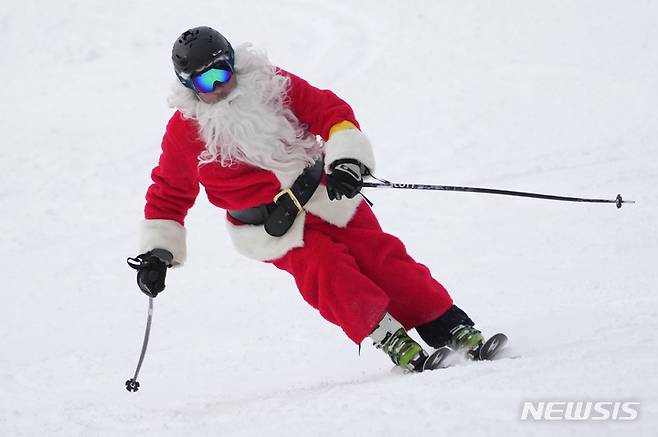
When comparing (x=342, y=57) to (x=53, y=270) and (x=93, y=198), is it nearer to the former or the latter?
(x=93, y=198)

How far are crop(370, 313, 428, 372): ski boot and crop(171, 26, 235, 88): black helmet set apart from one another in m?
1.27

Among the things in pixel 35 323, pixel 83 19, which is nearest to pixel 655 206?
pixel 35 323

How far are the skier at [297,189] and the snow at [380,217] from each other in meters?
0.30

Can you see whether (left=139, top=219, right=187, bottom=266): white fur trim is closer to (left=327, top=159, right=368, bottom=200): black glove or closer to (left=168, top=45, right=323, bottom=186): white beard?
(left=168, top=45, right=323, bottom=186): white beard

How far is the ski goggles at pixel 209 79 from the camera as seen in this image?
10.7 feet

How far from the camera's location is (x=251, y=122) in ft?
11.0

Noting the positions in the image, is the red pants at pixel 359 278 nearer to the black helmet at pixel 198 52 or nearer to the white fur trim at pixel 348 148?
the white fur trim at pixel 348 148

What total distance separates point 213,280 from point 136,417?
1.98m

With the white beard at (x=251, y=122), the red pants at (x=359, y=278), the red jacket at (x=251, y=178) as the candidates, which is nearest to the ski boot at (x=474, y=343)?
the red pants at (x=359, y=278)

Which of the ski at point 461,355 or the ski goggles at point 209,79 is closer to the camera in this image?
the ski at point 461,355

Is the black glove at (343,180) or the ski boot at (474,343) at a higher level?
the black glove at (343,180)

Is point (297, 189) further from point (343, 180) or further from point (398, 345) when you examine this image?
point (398, 345)

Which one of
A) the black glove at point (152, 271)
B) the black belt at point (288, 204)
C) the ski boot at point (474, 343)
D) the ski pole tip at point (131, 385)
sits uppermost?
the black belt at point (288, 204)

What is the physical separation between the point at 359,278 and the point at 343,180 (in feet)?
1.36
